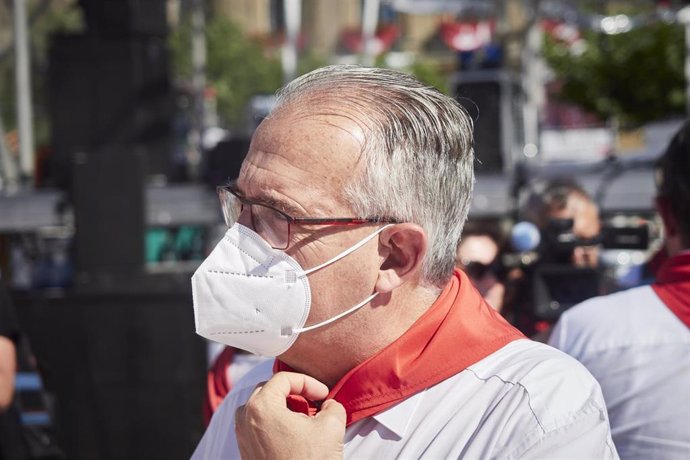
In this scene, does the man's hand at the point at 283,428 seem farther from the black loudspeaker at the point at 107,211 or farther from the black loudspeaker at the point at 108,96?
the black loudspeaker at the point at 108,96

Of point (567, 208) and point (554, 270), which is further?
point (567, 208)

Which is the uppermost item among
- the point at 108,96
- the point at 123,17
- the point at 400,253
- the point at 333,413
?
the point at 123,17

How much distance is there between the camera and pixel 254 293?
196 cm

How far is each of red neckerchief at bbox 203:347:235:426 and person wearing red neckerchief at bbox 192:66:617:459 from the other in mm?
1544

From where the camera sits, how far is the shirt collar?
6.04 feet

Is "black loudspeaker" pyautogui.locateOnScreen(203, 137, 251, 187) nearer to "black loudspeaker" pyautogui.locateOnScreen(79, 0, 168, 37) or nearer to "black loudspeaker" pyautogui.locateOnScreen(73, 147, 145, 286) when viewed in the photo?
"black loudspeaker" pyautogui.locateOnScreen(73, 147, 145, 286)

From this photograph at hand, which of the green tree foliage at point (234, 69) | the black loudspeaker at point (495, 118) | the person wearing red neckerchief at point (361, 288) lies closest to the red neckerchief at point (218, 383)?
the person wearing red neckerchief at point (361, 288)

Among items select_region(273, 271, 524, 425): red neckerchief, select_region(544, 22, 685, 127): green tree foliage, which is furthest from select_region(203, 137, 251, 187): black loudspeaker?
select_region(544, 22, 685, 127): green tree foliage

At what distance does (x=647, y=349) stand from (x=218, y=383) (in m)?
1.49

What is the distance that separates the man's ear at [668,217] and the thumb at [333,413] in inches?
51.9

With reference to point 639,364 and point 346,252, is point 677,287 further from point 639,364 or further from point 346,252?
point 346,252

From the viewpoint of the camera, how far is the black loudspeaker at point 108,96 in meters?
11.5

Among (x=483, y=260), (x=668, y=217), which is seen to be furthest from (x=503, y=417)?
(x=483, y=260)

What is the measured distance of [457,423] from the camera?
1.80 m
